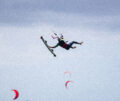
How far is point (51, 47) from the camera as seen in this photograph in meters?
61.5

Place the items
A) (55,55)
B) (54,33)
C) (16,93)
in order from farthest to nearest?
1. (16,93)
2. (55,55)
3. (54,33)

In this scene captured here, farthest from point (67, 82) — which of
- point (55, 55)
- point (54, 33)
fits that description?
point (54, 33)

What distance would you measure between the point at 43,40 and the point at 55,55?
2.92 meters

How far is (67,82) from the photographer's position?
6319 cm

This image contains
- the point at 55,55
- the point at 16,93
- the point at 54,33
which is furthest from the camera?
the point at 16,93

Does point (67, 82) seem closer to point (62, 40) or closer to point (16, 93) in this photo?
point (62, 40)

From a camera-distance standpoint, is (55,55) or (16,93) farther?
(16,93)

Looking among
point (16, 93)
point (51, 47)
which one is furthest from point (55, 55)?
point (16, 93)

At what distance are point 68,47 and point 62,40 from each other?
Result: 1359 mm

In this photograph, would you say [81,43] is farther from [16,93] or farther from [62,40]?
[16,93]

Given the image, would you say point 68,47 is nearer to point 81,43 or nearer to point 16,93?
point 81,43

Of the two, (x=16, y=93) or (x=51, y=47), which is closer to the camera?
(x=51, y=47)

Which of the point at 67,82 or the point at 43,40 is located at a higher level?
the point at 43,40

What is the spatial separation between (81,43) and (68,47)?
6.37 ft
